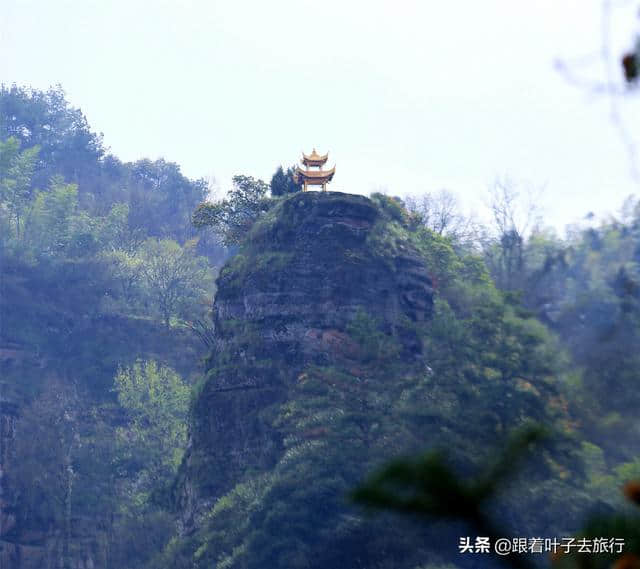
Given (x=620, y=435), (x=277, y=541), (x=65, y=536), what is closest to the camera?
(x=620, y=435)

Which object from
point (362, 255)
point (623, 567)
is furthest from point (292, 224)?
point (623, 567)

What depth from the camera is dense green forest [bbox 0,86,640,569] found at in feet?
39.2

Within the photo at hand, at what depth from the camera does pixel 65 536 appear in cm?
2656

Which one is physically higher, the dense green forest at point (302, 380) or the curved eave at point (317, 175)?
the curved eave at point (317, 175)

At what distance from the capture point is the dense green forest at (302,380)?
11938 mm

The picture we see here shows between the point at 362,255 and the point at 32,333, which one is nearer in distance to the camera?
the point at 362,255

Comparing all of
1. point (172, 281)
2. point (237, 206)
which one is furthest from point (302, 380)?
point (172, 281)

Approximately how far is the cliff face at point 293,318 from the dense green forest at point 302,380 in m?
0.05

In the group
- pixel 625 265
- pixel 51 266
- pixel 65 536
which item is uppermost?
pixel 51 266

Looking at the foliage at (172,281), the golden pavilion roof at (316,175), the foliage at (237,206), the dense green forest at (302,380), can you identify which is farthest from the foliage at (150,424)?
the golden pavilion roof at (316,175)

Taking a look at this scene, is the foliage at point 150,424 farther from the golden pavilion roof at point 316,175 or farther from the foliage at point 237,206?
the golden pavilion roof at point 316,175

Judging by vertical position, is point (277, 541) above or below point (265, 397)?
below

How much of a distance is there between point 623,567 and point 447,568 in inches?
470

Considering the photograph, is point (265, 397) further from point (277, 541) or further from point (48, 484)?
point (48, 484)
